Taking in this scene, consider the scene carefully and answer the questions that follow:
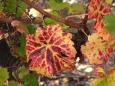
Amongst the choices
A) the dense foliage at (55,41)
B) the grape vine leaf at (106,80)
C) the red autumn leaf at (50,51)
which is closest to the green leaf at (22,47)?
the dense foliage at (55,41)

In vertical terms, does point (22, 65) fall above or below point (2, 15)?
below

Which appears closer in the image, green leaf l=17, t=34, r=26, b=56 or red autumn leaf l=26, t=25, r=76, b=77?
red autumn leaf l=26, t=25, r=76, b=77

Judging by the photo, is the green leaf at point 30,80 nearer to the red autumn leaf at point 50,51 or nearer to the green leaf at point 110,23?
the red autumn leaf at point 50,51

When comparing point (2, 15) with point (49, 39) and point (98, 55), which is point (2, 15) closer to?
point (49, 39)

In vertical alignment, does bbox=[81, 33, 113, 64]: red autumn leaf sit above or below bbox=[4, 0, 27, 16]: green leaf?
below

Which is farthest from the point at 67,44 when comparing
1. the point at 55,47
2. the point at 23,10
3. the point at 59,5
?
the point at 59,5

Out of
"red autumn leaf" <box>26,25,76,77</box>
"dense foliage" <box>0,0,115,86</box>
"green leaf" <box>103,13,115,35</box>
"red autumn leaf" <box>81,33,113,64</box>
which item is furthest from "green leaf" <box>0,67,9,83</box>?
"green leaf" <box>103,13,115,35</box>

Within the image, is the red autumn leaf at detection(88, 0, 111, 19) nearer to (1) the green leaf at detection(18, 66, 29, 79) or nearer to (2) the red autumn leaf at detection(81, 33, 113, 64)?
(2) the red autumn leaf at detection(81, 33, 113, 64)
